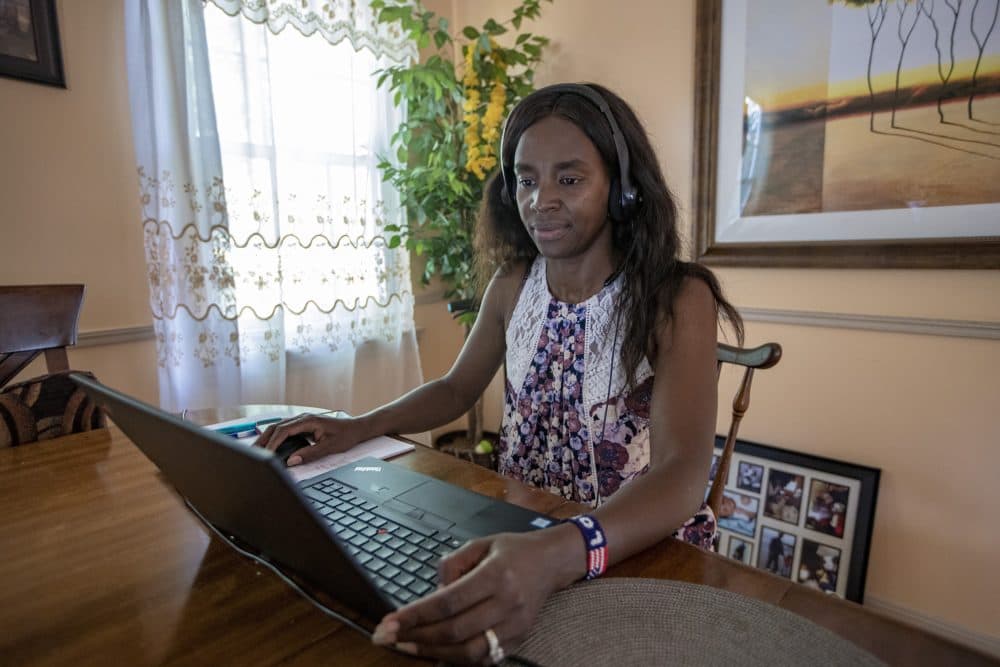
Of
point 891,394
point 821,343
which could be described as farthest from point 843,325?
point 891,394

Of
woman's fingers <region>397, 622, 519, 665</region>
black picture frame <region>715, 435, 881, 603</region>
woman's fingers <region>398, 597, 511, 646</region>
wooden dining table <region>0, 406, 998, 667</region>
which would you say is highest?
woman's fingers <region>398, 597, 511, 646</region>

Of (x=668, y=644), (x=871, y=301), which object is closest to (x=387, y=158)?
(x=871, y=301)

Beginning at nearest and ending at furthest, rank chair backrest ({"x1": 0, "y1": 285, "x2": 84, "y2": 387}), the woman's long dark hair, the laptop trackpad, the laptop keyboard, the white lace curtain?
1. the laptop keyboard
2. the laptop trackpad
3. the woman's long dark hair
4. chair backrest ({"x1": 0, "y1": 285, "x2": 84, "y2": 387})
5. the white lace curtain

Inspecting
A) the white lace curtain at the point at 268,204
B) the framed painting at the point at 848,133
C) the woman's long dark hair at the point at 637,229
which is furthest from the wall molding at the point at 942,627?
the white lace curtain at the point at 268,204

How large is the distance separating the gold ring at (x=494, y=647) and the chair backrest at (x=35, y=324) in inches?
44.6

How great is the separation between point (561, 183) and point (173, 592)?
0.79 meters

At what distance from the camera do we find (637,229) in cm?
105

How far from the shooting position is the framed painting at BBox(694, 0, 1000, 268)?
136cm

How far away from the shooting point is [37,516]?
72cm

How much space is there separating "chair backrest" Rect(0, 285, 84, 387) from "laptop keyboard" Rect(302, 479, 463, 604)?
31.3 inches

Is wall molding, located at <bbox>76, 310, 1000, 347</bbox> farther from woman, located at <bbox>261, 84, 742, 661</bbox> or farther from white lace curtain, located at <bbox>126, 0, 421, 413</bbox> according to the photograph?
woman, located at <bbox>261, 84, 742, 661</bbox>

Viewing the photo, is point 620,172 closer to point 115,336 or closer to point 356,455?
point 356,455

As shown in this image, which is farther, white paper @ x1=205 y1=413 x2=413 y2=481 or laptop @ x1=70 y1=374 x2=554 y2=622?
white paper @ x1=205 y1=413 x2=413 y2=481

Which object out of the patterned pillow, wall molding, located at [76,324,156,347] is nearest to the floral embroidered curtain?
wall molding, located at [76,324,156,347]
